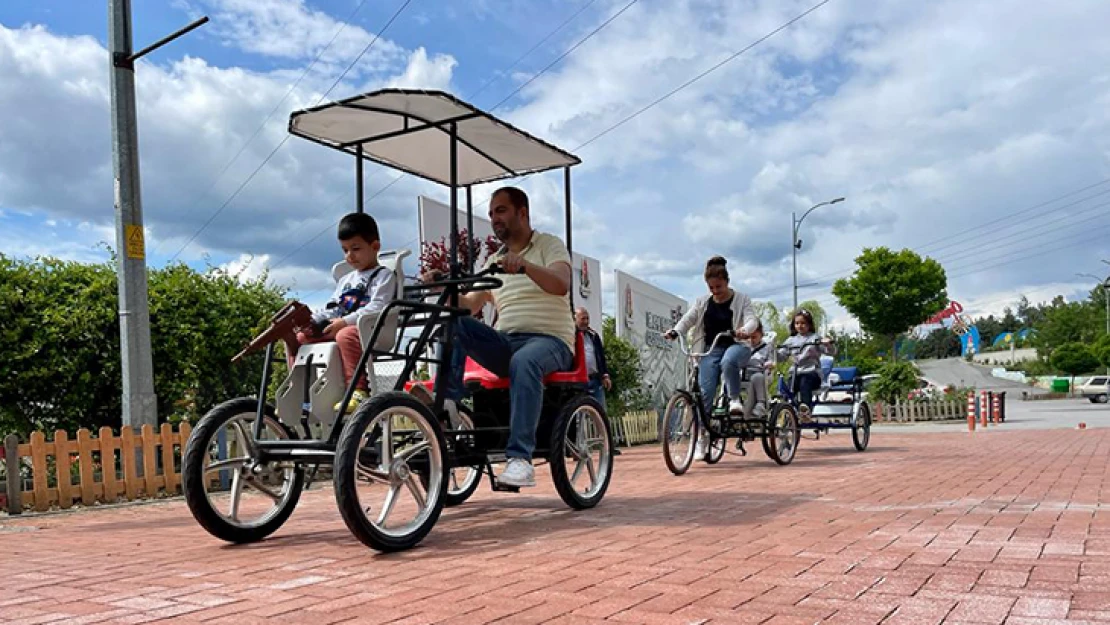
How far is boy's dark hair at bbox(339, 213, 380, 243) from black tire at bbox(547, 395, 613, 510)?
1481 mm

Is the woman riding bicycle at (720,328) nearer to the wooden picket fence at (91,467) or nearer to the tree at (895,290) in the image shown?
the wooden picket fence at (91,467)

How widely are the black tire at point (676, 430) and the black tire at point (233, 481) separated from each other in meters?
4.07

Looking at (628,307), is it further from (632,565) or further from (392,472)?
(632,565)

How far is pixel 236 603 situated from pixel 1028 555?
3.11 m

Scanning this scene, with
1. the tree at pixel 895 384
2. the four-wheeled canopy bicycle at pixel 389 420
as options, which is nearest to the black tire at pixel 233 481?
the four-wheeled canopy bicycle at pixel 389 420

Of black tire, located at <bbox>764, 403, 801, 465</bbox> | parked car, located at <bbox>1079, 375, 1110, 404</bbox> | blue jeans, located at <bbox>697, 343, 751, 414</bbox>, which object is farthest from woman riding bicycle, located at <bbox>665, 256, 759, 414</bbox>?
parked car, located at <bbox>1079, 375, 1110, 404</bbox>

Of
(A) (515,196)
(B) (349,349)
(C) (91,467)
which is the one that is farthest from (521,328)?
(C) (91,467)

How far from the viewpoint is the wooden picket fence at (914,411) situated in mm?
26781

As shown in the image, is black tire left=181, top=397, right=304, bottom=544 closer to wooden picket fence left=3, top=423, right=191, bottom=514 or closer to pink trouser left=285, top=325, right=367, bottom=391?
pink trouser left=285, top=325, right=367, bottom=391

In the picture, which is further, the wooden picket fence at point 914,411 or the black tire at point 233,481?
the wooden picket fence at point 914,411

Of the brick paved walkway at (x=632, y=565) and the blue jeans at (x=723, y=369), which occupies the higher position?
the blue jeans at (x=723, y=369)

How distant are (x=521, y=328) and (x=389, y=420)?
1.39 m

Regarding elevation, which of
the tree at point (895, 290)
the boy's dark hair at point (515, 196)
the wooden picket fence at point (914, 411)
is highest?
the tree at point (895, 290)

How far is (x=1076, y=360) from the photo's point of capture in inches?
2516
